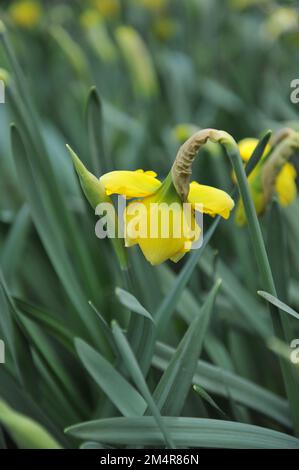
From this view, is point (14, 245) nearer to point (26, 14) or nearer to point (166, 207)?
point (166, 207)

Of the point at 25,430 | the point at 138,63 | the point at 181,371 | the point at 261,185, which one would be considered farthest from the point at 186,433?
the point at 138,63

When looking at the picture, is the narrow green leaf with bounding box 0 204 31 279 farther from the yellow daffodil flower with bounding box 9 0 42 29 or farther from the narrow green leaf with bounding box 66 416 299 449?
the yellow daffodil flower with bounding box 9 0 42 29

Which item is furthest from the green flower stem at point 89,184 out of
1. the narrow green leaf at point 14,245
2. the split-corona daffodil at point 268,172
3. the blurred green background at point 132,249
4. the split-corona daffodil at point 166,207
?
the narrow green leaf at point 14,245

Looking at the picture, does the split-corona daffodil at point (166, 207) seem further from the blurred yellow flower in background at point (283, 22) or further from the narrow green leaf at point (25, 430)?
the blurred yellow flower in background at point (283, 22)

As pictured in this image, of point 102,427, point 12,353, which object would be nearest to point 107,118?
point 12,353

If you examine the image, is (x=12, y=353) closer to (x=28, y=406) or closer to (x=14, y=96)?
(x=28, y=406)

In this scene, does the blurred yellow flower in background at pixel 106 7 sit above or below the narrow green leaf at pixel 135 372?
above
